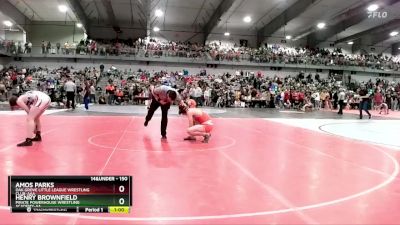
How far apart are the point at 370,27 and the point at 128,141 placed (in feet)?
114

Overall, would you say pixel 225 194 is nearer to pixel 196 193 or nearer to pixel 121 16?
pixel 196 193

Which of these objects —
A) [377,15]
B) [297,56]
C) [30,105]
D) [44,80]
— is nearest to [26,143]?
[30,105]

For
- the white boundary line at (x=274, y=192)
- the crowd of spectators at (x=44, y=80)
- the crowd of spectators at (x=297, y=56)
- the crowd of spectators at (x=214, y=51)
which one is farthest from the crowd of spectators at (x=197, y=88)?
the white boundary line at (x=274, y=192)

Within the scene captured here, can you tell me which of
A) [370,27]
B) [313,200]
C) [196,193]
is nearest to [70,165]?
[196,193]

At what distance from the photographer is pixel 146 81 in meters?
28.9

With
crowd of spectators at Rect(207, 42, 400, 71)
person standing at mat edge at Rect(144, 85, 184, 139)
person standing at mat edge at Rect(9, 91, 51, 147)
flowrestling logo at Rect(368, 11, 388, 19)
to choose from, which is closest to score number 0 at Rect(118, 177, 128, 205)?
person standing at mat edge at Rect(9, 91, 51, 147)

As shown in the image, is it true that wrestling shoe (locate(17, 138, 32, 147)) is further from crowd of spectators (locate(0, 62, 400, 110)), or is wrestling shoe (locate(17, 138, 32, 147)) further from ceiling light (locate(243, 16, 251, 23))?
ceiling light (locate(243, 16, 251, 23))

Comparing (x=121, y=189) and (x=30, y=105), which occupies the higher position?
(x=30, y=105)

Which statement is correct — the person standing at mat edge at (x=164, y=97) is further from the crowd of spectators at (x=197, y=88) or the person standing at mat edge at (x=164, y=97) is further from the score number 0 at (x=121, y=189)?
the crowd of spectators at (x=197, y=88)
